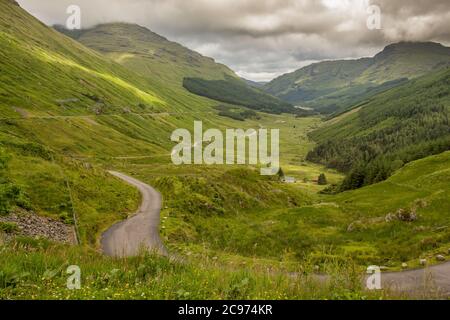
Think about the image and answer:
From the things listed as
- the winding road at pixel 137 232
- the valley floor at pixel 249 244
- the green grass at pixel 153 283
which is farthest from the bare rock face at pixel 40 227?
the green grass at pixel 153 283

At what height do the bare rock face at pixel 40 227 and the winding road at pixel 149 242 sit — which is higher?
the bare rock face at pixel 40 227

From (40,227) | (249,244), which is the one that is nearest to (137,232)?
(40,227)

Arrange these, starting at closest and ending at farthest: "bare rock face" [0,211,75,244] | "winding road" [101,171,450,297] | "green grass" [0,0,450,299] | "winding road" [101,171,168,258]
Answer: "green grass" [0,0,450,299], "winding road" [101,171,450,297], "bare rock face" [0,211,75,244], "winding road" [101,171,168,258]

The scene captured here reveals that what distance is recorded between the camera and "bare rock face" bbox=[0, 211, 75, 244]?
38.9 metres

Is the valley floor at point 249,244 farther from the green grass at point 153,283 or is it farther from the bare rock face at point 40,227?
the bare rock face at point 40,227

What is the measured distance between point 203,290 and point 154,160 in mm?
177738

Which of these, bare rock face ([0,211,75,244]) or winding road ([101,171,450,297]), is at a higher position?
bare rock face ([0,211,75,244])

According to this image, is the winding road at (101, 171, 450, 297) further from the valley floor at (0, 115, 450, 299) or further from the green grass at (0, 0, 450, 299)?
the green grass at (0, 0, 450, 299)

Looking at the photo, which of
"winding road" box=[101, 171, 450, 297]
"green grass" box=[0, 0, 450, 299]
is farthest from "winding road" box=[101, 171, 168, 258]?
"green grass" box=[0, 0, 450, 299]

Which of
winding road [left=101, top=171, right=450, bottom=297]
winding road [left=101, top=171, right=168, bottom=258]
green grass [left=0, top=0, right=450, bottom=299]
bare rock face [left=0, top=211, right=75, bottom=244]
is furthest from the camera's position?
winding road [left=101, top=171, right=168, bottom=258]

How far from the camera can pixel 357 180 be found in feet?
497

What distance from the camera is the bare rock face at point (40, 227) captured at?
3894 centimetres

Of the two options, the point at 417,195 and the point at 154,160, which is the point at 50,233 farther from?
the point at 154,160

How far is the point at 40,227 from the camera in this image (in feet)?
141
